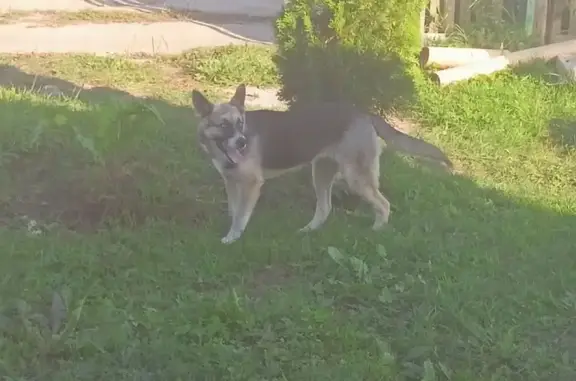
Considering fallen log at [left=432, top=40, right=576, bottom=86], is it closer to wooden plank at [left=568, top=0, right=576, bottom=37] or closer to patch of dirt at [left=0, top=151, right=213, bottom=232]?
wooden plank at [left=568, top=0, right=576, bottom=37]

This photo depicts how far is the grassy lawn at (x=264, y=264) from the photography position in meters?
4.01

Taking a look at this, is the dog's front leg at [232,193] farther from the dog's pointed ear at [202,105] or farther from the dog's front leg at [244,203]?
the dog's pointed ear at [202,105]

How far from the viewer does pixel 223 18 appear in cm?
1300

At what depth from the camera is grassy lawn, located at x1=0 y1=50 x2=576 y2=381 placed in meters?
4.01

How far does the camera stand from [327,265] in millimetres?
5035

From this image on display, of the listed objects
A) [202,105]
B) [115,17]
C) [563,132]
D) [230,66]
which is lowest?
[563,132]

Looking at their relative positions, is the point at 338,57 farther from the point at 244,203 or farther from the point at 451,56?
the point at 451,56

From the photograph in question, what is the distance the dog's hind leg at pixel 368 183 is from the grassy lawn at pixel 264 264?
0.16 meters

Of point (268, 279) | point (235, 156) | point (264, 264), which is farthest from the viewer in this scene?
point (235, 156)

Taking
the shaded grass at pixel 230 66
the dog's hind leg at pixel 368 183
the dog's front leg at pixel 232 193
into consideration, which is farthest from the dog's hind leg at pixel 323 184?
the shaded grass at pixel 230 66

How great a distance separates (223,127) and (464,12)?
656 cm

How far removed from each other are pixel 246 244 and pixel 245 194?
39 cm

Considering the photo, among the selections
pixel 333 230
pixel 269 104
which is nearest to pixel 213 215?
pixel 333 230

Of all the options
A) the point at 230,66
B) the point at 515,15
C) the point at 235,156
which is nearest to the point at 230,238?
Result: the point at 235,156
